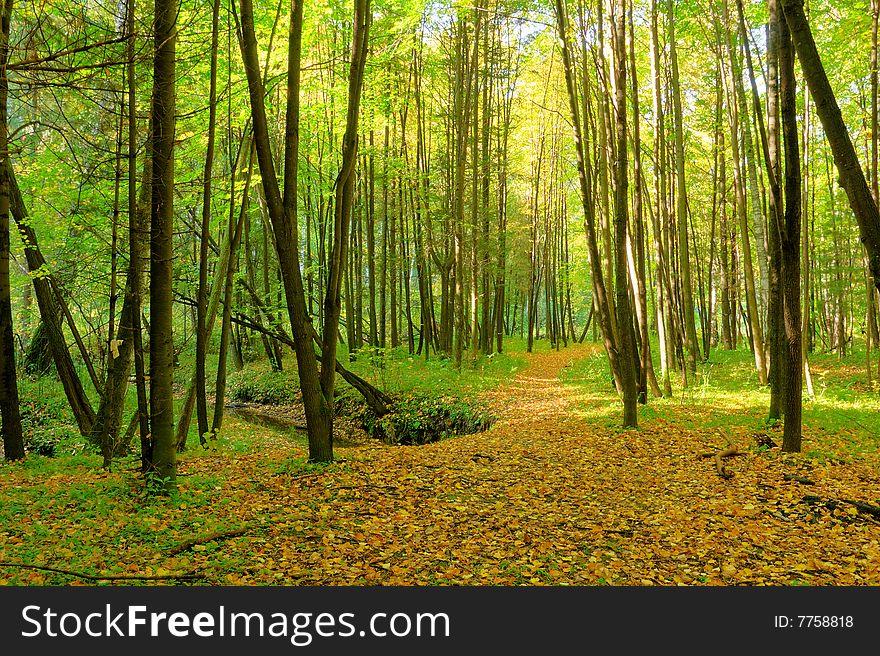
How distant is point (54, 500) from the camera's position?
19.5ft

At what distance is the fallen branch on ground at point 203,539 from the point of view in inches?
179

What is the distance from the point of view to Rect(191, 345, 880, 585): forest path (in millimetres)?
4254

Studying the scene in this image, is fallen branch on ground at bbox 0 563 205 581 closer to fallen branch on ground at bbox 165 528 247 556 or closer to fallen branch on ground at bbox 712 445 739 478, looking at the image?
fallen branch on ground at bbox 165 528 247 556

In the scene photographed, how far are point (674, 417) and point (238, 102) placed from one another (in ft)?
32.4

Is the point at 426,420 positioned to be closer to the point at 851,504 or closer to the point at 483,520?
the point at 483,520

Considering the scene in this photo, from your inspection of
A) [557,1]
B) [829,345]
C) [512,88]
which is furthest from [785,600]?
[829,345]

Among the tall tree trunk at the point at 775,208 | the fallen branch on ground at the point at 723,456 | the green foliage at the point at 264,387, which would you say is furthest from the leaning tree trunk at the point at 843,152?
the green foliage at the point at 264,387

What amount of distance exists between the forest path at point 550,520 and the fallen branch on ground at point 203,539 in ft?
0.45

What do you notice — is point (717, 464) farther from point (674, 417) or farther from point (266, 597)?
point (266, 597)

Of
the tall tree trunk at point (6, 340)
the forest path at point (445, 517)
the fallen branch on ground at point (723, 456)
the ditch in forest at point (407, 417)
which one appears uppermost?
the tall tree trunk at point (6, 340)

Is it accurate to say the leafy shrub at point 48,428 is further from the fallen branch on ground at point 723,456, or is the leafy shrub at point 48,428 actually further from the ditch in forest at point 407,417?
the fallen branch on ground at point 723,456

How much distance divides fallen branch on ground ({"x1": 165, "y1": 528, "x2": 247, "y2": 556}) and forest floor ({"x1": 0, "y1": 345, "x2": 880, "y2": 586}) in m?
0.01

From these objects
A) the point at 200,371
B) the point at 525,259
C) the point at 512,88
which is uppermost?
the point at 512,88

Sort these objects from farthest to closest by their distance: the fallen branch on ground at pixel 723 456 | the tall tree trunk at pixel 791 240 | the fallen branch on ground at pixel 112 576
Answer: the fallen branch on ground at pixel 723 456 → the tall tree trunk at pixel 791 240 → the fallen branch on ground at pixel 112 576
